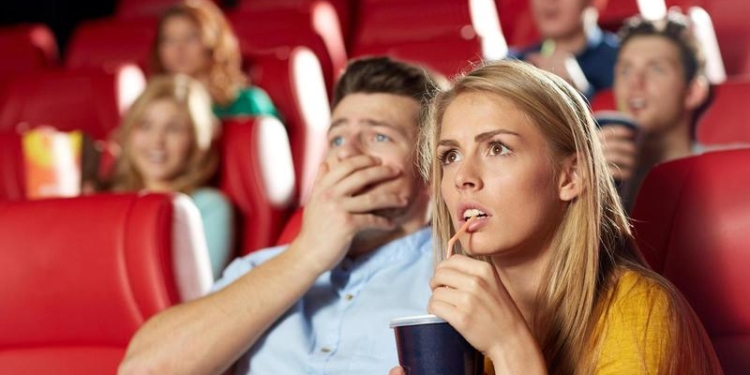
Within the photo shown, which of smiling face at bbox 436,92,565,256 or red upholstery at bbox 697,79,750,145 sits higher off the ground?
smiling face at bbox 436,92,565,256

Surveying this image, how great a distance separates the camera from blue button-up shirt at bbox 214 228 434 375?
1209 mm

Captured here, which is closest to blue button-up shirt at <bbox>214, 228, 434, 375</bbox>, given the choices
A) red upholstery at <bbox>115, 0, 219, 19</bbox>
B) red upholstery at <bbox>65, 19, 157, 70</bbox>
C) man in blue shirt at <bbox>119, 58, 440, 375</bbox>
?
man in blue shirt at <bbox>119, 58, 440, 375</bbox>

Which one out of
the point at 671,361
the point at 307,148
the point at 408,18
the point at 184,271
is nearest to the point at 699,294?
the point at 671,361

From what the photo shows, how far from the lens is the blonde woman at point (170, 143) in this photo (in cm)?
207

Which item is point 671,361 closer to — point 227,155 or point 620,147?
point 620,147

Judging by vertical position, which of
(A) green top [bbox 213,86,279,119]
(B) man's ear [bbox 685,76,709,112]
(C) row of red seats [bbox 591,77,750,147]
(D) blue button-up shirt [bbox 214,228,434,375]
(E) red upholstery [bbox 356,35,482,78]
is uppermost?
(E) red upholstery [bbox 356,35,482,78]

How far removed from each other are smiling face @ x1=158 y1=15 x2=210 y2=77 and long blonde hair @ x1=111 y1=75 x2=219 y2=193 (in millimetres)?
404

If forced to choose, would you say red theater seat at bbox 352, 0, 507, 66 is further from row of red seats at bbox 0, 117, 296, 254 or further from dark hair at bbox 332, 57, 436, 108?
dark hair at bbox 332, 57, 436, 108

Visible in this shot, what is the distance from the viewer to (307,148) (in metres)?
2.49

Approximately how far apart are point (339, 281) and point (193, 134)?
0.90 metres

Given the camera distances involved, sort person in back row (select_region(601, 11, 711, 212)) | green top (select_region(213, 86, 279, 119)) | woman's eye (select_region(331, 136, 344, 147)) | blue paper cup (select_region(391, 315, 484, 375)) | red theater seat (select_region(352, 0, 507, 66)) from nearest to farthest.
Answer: blue paper cup (select_region(391, 315, 484, 375)), woman's eye (select_region(331, 136, 344, 147)), person in back row (select_region(601, 11, 711, 212)), green top (select_region(213, 86, 279, 119)), red theater seat (select_region(352, 0, 507, 66))

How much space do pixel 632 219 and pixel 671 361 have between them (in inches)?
9.4

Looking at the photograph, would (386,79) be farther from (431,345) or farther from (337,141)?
(431,345)

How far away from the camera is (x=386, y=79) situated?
1.33 meters
